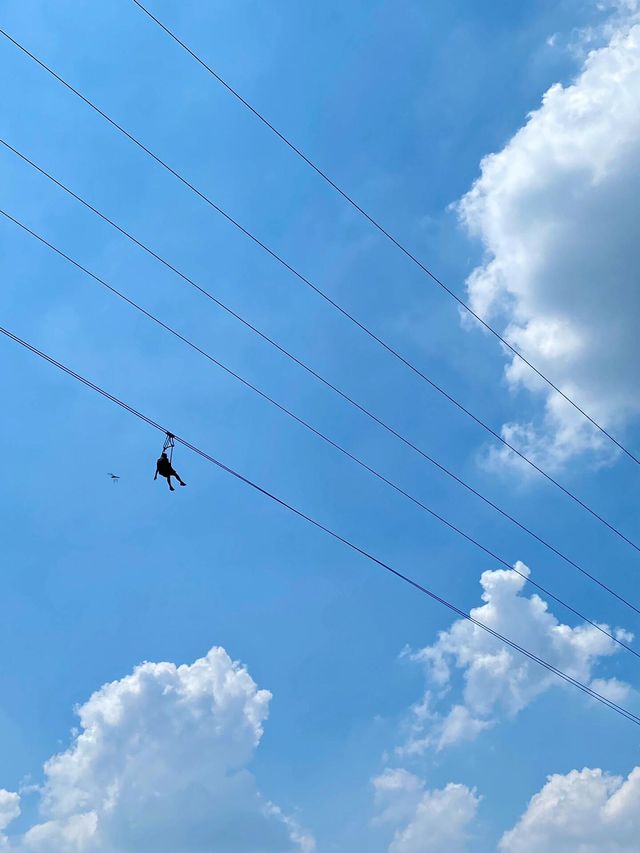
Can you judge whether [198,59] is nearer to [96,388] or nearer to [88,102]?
[88,102]

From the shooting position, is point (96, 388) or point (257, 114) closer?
point (96, 388)

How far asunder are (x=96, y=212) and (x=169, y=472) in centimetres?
1233

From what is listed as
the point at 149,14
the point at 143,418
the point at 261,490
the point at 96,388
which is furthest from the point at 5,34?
the point at 261,490

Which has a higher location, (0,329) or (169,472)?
(169,472)

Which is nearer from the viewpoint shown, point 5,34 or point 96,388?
point 5,34

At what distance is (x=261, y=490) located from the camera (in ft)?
95.1

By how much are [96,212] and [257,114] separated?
6.78 metres

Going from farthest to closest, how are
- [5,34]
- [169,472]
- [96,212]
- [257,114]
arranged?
1. [169,472]
2. [257,114]
3. [96,212]
4. [5,34]

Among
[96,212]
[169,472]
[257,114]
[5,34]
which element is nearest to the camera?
[5,34]

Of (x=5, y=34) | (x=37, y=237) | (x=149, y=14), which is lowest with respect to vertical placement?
(x=37, y=237)

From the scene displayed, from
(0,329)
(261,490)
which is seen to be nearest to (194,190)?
(0,329)

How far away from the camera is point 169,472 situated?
33.7m

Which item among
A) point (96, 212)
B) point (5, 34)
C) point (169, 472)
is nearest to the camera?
point (5, 34)

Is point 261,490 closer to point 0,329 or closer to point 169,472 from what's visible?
point 169,472
